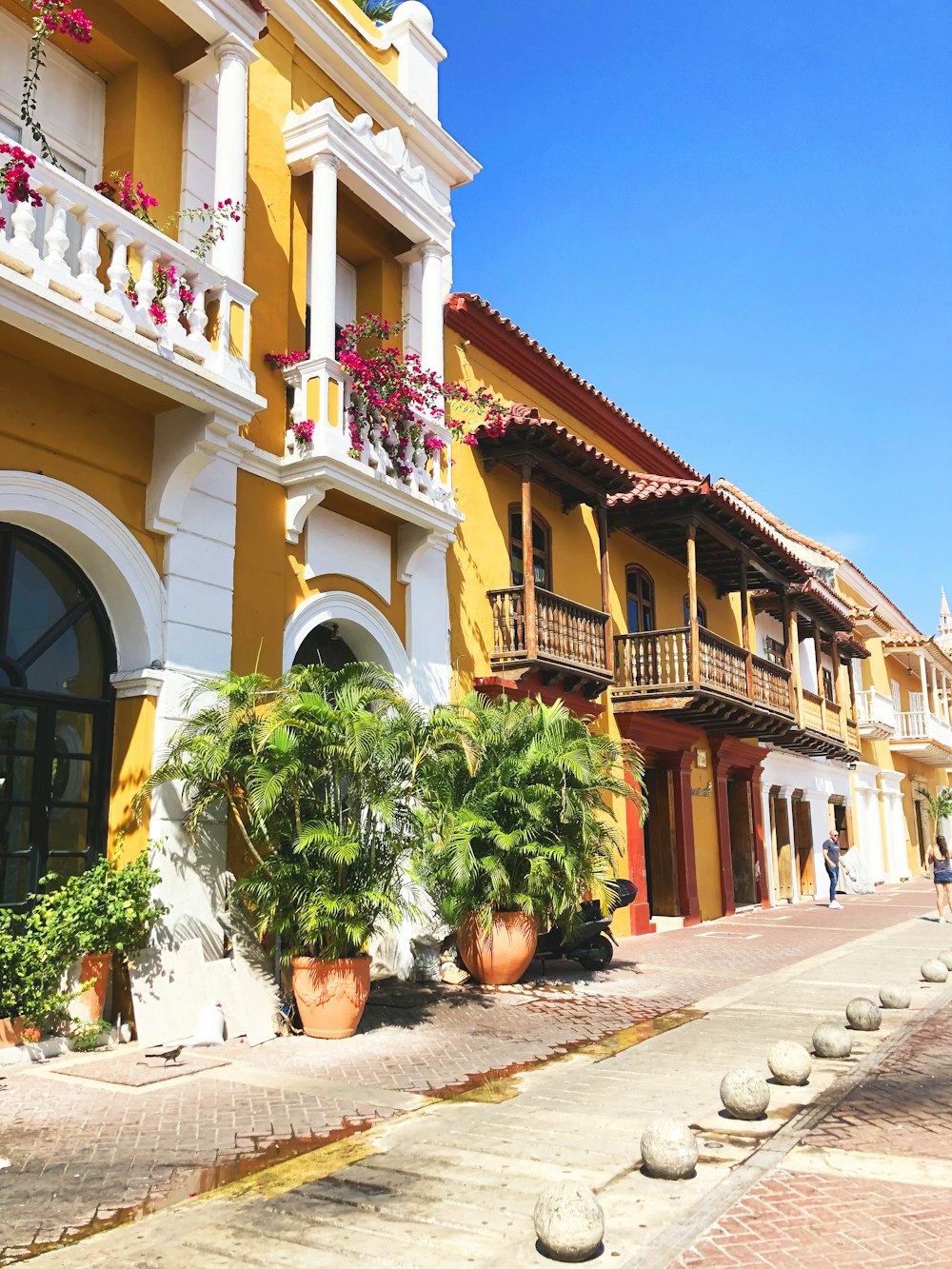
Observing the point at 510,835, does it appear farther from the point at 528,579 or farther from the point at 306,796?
the point at 528,579

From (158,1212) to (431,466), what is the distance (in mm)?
8882

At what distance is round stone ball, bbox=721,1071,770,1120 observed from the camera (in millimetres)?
5613

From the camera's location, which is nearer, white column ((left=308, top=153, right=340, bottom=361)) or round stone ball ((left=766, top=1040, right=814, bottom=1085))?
round stone ball ((left=766, top=1040, right=814, bottom=1085))

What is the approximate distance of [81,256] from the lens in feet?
24.3

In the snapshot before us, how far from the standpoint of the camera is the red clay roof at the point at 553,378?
1427 cm

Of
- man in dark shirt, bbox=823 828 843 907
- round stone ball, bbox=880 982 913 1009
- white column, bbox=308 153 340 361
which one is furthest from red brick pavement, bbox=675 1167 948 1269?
man in dark shirt, bbox=823 828 843 907

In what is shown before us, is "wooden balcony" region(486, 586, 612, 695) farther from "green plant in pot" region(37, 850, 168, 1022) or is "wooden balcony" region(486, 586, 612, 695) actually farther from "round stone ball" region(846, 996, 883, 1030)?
"green plant in pot" region(37, 850, 168, 1022)

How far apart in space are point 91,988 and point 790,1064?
4.76 metres

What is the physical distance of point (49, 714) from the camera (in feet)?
26.5

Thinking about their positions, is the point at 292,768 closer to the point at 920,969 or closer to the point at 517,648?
the point at 517,648

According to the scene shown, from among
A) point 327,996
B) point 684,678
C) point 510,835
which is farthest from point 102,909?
point 684,678

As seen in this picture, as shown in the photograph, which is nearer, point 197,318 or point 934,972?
point 197,318

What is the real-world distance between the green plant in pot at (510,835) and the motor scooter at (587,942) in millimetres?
954

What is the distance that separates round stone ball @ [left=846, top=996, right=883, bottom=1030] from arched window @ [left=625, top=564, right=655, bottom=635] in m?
10.6
